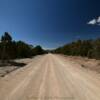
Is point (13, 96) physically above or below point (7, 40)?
below

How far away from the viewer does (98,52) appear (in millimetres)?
48938

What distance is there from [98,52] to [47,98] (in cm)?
4360

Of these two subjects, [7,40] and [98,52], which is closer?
[7,40]

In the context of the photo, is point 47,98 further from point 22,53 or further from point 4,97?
point 22,53

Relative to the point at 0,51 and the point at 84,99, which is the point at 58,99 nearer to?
the point at 84,99

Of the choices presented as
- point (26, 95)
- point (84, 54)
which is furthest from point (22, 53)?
point (26, 95)

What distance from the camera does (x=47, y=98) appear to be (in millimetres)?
7504

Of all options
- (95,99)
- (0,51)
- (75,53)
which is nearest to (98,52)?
(0,51)

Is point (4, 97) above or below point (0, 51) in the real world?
below

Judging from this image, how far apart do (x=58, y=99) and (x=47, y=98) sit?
47cm

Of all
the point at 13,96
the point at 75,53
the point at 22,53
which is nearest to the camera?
the point at 13,96

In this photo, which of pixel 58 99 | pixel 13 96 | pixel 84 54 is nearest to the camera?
pixel 58 99

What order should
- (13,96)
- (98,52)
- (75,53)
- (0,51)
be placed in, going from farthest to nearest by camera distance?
(75,53)
(98,52)
(0,51)
(13,96)

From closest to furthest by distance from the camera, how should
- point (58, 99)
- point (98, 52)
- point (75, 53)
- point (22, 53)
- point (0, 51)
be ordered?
1. point (58, 99)
2. point (0, 51)
3. point (98, 52)
4. point (22, 53)
5. point (75, 53)
